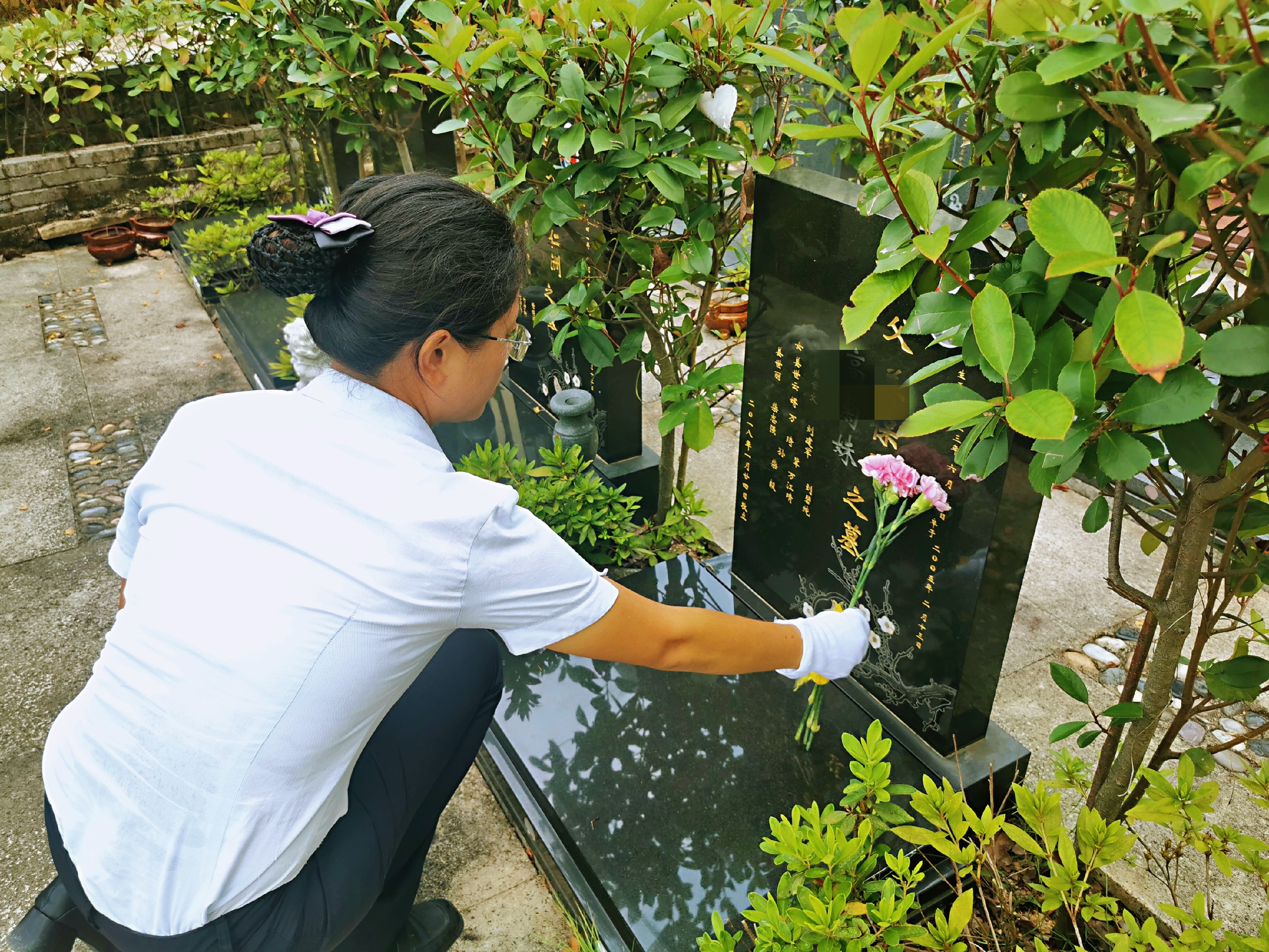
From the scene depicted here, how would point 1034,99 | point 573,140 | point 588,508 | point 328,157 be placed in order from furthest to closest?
point 328,157 → point 588,508 → point 573,140 → point 1034,99

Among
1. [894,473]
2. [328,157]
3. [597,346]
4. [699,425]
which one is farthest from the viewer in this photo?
[328,157]

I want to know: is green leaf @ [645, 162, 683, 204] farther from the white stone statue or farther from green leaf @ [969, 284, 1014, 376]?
the white stone statue

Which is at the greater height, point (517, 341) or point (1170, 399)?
point (1170, 399)

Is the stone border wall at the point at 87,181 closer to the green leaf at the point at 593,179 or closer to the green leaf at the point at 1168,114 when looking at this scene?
the green leaf at the point at 593,179

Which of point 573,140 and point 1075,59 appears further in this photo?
point 573,140

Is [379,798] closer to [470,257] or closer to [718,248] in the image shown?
[470,257]

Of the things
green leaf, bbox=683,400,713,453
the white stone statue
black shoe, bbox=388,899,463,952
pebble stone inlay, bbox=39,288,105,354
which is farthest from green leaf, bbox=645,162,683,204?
pebble stone inlay, bbox=39,288,105,354

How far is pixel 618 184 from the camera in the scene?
2.29m

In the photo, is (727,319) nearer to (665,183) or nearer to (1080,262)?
(665,183)

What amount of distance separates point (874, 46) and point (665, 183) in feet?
3.82

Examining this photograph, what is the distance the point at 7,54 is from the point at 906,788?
8520 millimetres

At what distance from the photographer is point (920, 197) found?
40.6 inches

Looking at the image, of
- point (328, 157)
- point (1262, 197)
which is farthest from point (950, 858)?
point (328, 157)

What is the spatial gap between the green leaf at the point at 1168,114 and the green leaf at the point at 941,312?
1.14 ft
